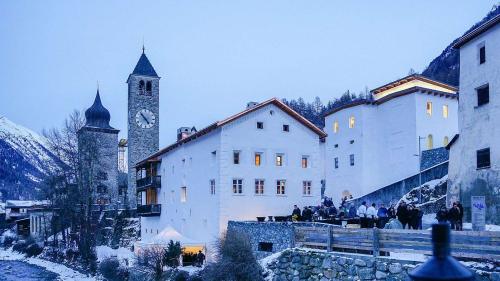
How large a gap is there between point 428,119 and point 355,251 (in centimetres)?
2874

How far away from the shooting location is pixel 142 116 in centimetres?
6888

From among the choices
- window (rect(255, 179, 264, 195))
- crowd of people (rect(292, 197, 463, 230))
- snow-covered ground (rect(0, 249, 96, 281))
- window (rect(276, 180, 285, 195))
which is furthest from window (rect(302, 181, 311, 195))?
snow-covered ground (rect(0, 249, 96, 281))

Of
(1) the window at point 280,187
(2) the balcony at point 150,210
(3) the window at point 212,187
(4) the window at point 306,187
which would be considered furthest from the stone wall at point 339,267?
(2) the balcony at point 150,210

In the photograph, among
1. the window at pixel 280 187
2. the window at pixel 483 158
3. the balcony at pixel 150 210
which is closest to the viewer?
the window at pixel 483 158

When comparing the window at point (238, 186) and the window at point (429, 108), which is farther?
the window at point (429, 108)

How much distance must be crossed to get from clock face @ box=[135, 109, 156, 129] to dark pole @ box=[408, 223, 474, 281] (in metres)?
67.1

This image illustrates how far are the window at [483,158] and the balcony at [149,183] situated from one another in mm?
28925

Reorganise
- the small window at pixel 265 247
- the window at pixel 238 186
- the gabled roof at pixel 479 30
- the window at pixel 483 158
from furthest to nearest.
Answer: the window at pixel 238 186
the window at pixel 483 158
the gabled roof at pixel 479 30
the small window at pixel 265 247

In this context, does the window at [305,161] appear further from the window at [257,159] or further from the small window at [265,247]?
the small window at [265,247]

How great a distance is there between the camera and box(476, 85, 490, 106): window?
2739cm

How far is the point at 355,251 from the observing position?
66.4 feet

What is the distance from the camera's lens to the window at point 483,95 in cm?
2739

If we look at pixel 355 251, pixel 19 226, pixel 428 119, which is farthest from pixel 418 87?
pixel 19 226

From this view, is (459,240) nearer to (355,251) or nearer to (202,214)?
(355,251)
